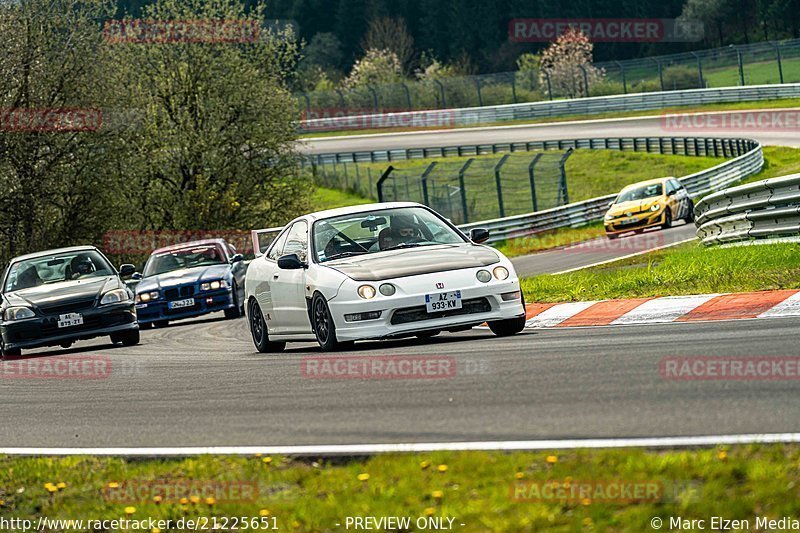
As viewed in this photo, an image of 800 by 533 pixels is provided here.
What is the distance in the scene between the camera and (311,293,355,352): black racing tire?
11.7 m

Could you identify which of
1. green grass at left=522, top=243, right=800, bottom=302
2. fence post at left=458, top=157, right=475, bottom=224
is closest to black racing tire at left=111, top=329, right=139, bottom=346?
green grass at left=522, top=243, right=800, bottom=302

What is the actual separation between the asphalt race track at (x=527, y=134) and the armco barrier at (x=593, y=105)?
2508 mm

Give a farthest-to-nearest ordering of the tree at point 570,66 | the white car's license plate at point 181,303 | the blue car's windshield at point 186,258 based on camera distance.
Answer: the tree at point 570,66 < the blue car's windshield at point 186,258 < the white car's license plate at point 181,303

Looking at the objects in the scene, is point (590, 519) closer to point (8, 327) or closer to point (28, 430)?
point (28, 430)

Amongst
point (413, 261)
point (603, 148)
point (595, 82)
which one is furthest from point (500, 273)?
point (595, 82)

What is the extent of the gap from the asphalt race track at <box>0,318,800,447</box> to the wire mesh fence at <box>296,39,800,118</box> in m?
52.6

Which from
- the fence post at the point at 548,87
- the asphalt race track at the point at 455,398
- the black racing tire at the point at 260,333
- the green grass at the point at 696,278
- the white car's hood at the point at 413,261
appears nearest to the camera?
the asphalt race track at the point at 455,398

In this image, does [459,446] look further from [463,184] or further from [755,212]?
[463,184]

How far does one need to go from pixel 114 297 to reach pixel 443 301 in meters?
7.92

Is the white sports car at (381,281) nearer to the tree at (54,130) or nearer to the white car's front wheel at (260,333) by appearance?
the white car's front wheel at (260,333)

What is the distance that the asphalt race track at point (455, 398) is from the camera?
6500mm

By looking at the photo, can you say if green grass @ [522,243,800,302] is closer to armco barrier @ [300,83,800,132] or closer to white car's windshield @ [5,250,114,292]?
white car's windshield @ [5,250,114,292]

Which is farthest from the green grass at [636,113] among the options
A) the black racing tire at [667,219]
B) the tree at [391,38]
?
the tree at [391,38]

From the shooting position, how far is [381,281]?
11.4 meters
